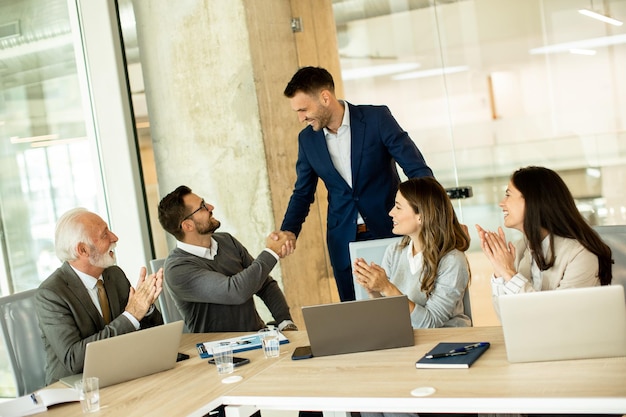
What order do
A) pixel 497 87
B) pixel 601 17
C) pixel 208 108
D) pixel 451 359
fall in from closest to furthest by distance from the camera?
pixel 451 359
pixel 601 17
pixel 497 87
pixel 208 108

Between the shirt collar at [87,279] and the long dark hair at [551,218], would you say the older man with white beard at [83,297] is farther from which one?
the long dark hair at [551,218]

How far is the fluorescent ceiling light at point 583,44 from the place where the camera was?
15.2 ft

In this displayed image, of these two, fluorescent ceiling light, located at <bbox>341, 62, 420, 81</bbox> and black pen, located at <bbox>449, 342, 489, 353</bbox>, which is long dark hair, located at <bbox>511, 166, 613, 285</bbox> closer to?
black pen, located at <bbox>449, 342, 489, 353</bbox>

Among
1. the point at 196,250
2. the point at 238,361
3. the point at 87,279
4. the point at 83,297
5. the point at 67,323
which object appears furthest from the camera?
the point at 196,250

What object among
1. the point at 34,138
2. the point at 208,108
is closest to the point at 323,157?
the point at 208,108

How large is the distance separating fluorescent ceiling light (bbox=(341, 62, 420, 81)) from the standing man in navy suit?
3.60 ft

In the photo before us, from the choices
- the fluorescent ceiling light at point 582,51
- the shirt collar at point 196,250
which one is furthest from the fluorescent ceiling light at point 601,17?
the shirt collar at point 196,250

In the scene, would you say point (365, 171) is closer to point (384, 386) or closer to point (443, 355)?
point (443, 355)

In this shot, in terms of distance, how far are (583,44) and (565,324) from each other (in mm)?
2919

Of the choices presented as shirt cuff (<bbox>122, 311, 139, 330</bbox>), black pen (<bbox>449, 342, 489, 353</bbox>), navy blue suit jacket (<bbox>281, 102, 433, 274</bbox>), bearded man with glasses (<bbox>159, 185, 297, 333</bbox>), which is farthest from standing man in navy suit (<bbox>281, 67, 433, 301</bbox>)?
black pen (<bbox>449, 342, 489, 353</bbox>)

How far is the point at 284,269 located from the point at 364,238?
1177mm

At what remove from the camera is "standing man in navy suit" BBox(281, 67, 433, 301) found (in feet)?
13.6

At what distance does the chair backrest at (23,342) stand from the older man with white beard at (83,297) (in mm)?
142

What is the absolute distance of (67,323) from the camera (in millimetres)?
3084
